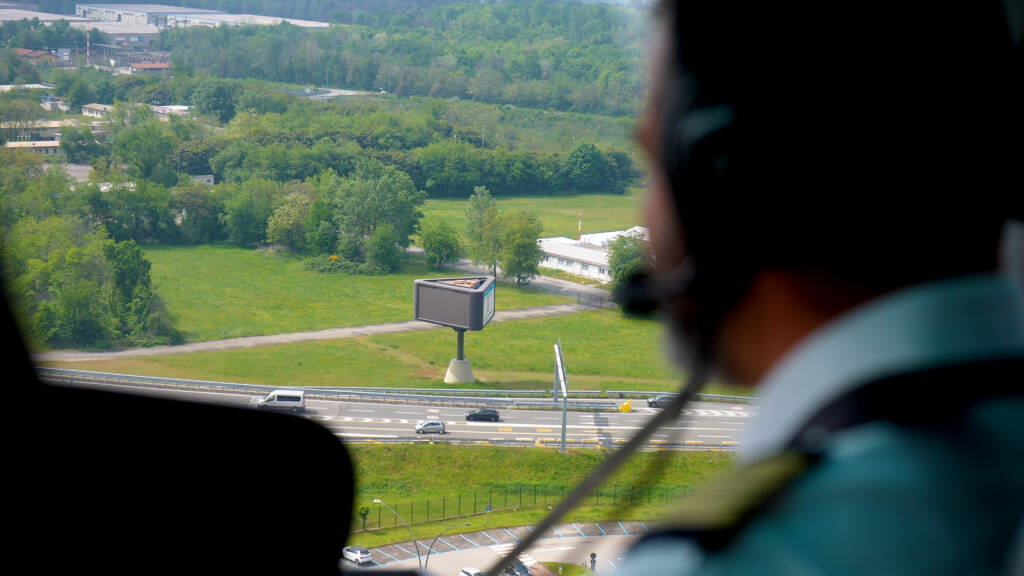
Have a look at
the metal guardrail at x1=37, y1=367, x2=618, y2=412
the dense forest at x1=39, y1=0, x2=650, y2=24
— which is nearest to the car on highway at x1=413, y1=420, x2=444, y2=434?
the metal guardrail at x1=37, y1=367, x2=618, y2=412

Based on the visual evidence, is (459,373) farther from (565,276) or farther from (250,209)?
(250,209)

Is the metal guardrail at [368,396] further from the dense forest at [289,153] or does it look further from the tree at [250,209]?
the tree at [250,209]

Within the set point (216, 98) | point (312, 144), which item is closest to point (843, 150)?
point (312, 144)

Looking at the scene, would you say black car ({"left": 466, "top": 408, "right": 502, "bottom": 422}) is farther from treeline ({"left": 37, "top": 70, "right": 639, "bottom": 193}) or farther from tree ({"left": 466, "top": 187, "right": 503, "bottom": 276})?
treeline ({"left": 37, "top": 70, "right": 639, "bottom": 193})

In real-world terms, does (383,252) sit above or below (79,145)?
below

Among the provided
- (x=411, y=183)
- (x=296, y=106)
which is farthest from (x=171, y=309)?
(x=296, y=106)

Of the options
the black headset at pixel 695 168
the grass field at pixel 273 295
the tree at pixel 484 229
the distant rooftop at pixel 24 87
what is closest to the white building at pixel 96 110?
the distant rooftop at pixel 24 87
